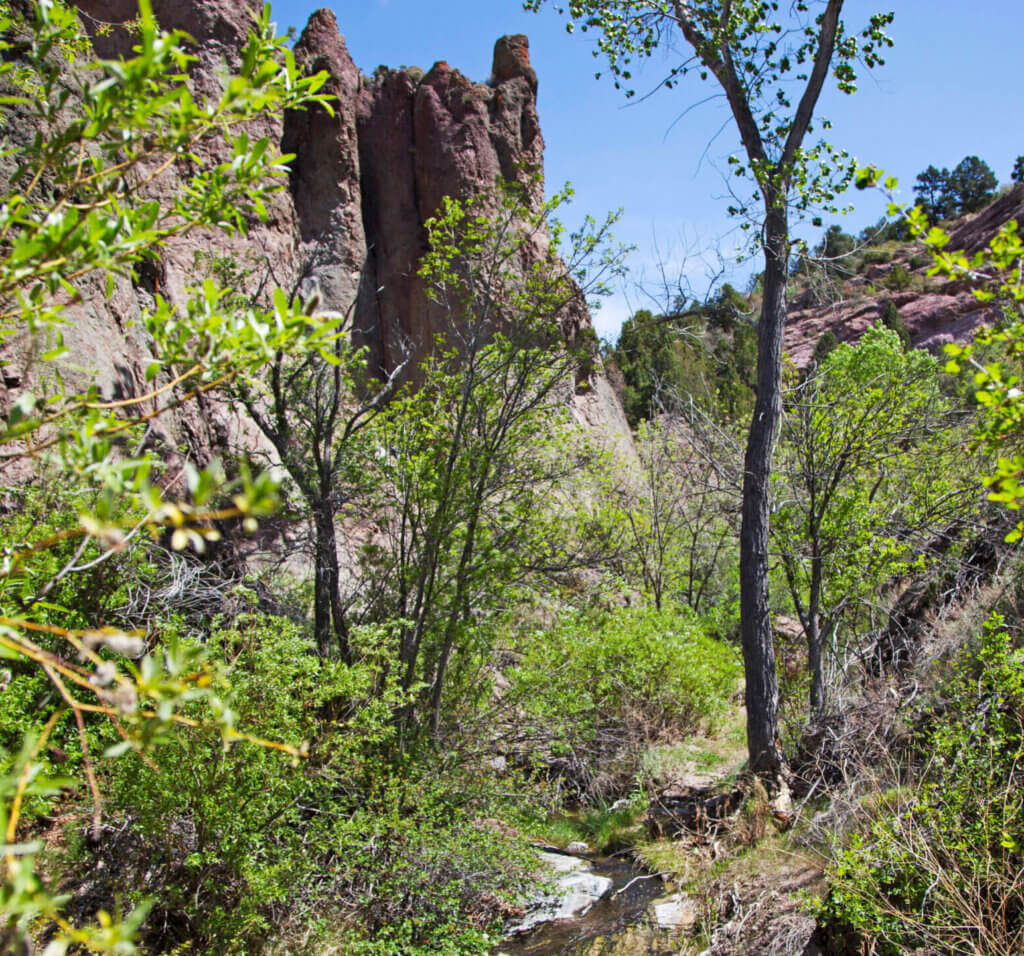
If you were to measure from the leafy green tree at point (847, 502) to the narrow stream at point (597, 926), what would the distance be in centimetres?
262

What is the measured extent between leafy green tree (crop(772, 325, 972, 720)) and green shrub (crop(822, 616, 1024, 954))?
3.24 m

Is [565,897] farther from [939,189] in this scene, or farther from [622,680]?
[939,189]

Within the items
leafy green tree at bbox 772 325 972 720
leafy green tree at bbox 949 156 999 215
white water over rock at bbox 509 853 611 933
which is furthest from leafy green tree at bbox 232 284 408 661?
leafy green tree at bbox 949 156 999 215

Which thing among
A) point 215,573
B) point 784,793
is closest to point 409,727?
point 215,573

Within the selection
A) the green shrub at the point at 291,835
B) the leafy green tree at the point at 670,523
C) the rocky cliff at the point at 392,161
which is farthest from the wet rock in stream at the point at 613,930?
the rocky cliff at the point at 392,161

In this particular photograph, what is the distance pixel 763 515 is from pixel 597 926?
14.2ft

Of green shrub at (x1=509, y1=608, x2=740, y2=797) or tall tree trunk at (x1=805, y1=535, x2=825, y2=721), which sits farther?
green shrub at (x1=509, y1=608, x2=740, y2=797)

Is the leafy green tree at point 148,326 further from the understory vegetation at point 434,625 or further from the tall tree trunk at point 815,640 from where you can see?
the tall tree trunk at point 815,640

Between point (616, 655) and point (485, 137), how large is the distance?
16980mm

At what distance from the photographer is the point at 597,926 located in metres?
7.11

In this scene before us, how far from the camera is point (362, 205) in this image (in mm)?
22188

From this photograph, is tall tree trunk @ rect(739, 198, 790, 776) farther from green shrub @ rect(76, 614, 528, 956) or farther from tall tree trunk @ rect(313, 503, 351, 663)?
tall tree trunk @ rect(313, 503, 351, 663)

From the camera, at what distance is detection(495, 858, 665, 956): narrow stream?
6.77 m

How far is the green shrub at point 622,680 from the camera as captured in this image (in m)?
9.22
